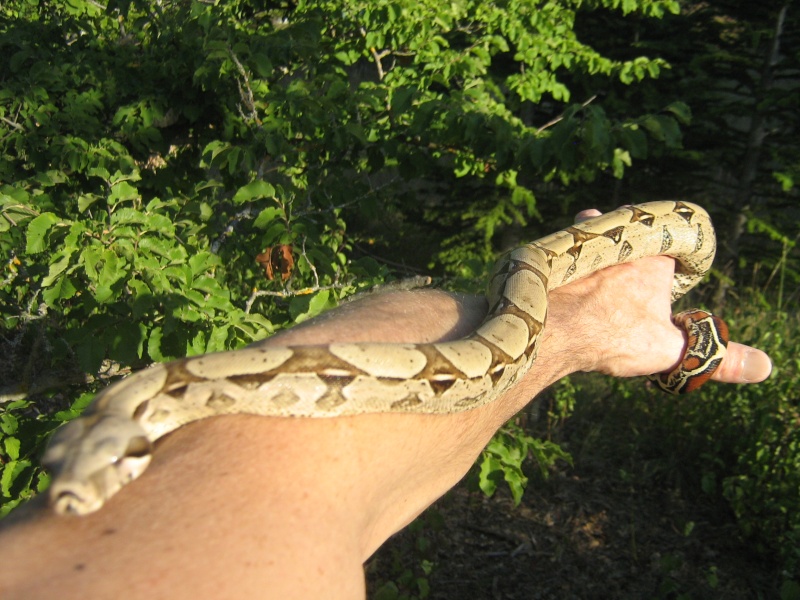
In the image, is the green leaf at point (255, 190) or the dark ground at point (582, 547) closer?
the green leaf at point (255, 190)

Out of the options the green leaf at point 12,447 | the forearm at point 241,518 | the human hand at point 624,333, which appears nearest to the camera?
the forearm at point 241,518

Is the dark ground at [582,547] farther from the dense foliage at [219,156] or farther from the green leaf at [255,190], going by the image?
the green leaf at [255,190]

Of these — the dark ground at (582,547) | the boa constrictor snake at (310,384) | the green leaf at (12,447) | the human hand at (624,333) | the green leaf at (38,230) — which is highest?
the green leaf at (38,230)

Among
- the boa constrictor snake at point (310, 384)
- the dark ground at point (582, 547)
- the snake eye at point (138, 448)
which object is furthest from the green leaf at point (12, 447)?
the dark ground at point (582, 547)

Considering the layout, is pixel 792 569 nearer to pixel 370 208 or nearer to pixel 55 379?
pixel 370 208

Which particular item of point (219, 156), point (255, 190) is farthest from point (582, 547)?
point (219, 156)

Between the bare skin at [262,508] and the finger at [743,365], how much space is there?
1.55 metres

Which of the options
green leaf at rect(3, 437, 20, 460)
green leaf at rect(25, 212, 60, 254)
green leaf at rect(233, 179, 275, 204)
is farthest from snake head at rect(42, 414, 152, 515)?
green leaf at rect(233, 179, 275, 204)

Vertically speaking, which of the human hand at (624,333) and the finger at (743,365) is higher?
the human hand at (624,333)

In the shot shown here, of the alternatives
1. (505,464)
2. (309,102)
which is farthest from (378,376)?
(309,102)

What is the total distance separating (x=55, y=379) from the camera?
11.7ft

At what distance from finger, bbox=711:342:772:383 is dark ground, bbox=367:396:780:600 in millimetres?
2122

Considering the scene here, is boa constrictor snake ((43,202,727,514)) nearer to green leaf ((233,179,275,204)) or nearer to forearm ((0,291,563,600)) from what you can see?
forearm ((0,291,563,600))

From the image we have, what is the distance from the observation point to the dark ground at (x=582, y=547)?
489 cm
